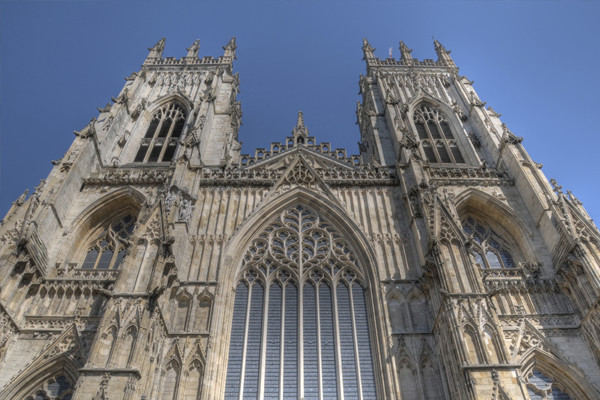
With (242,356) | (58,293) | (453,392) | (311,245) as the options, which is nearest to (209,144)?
(311,245)

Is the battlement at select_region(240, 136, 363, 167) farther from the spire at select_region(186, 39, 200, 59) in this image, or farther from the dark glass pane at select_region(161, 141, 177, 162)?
the spire at select_region(186, 39, 200, 59)

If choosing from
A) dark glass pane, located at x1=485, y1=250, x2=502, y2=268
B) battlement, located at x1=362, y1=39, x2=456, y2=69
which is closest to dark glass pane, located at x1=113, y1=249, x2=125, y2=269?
dark glass pane, located at x1=485, y1=250, x2=502, y2=268

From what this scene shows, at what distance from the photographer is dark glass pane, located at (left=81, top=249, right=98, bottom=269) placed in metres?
16.5

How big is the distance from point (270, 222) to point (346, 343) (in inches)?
221

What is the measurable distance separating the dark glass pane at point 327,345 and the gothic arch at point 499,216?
6.92 m

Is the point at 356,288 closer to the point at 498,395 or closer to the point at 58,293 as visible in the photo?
the point at 498,395

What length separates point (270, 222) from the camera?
1741 cm

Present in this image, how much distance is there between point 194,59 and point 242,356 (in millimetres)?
21931

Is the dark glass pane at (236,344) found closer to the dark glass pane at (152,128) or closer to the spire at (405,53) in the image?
the dark glass pane at (152,128)

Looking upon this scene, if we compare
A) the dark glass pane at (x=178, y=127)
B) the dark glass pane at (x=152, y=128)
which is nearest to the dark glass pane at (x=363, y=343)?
the dark glass pane at (x=178, y=127)

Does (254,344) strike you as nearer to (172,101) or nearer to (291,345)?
(291,345)

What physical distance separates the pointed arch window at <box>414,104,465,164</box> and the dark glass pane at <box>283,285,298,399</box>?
10.8 metres

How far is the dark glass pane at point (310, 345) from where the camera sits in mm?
12758

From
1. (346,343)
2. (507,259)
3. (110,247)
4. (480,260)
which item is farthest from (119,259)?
(507,259)
